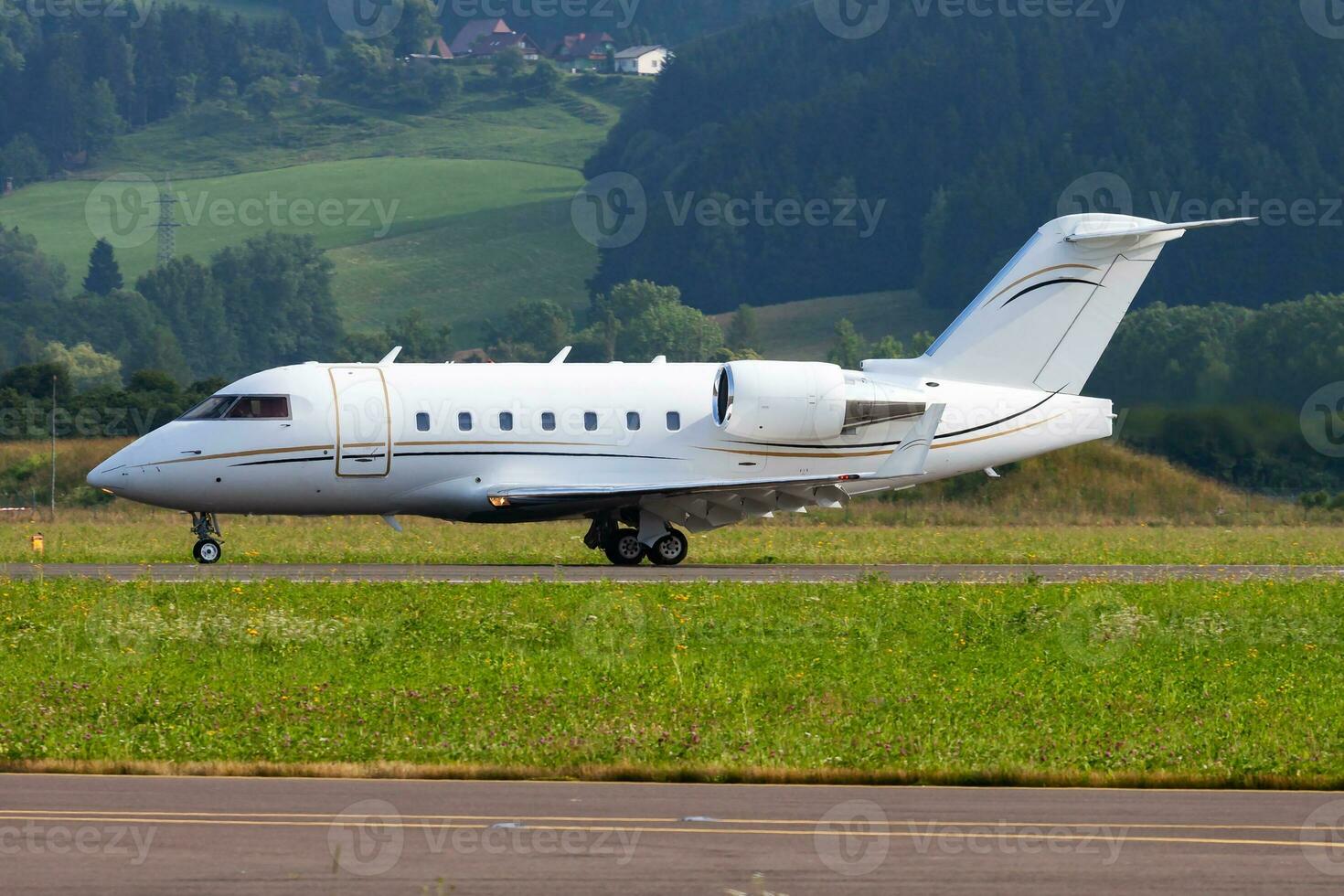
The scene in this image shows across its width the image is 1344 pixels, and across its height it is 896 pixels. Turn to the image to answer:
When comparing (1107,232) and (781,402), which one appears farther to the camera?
(1107,232)

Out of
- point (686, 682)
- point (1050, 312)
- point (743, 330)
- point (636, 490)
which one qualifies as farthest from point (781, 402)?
point (743, 330)

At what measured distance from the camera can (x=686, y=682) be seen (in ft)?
58.9

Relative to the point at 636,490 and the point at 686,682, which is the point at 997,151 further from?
the point at 686,682

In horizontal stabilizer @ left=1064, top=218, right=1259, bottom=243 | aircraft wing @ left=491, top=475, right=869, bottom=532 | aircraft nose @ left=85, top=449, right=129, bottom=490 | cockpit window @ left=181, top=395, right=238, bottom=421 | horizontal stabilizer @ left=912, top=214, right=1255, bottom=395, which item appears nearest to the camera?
aircraft wing @ left=491, top=475, right=869, bottom=532

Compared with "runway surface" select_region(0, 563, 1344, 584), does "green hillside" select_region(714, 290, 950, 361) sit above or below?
below

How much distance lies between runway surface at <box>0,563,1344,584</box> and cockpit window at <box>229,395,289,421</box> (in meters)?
2.47

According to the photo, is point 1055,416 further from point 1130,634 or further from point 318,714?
point 318,714

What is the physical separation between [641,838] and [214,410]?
834 inches

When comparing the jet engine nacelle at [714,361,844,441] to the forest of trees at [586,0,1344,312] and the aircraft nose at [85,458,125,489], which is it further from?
the forest of trees at [586,0,1344,312]

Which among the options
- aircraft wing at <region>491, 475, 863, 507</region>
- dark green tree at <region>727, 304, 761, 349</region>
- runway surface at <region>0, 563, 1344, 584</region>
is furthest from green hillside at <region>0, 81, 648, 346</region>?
runway surface at <region>0, 563, 1344, 584</region>

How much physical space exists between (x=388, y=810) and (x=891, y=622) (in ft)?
33.9

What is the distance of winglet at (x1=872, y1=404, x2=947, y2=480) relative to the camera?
30.8 meters

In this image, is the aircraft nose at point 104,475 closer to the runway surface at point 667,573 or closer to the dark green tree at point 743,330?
the runway surface at point 667,573

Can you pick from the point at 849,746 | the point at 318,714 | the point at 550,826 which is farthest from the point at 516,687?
the point at 550,826
